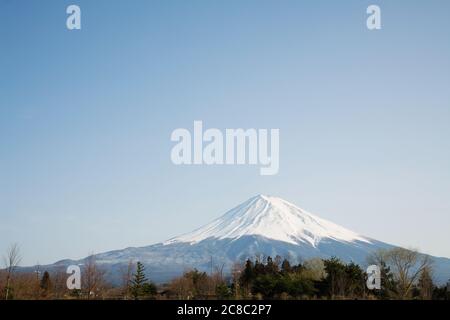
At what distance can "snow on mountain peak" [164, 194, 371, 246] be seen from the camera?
14350 cm

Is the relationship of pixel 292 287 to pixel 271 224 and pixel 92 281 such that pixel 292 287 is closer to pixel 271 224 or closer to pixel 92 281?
pixel 92 281

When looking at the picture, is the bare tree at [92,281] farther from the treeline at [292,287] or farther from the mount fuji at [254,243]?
the mount fuji at [254,243]

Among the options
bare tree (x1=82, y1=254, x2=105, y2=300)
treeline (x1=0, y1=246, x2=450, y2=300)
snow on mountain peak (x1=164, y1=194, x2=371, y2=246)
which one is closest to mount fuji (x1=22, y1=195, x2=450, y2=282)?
snow on mountain peak (x1=164, y1=194, x2=371, y2=246)

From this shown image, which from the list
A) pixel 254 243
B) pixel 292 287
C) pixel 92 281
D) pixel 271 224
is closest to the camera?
pixel 292 287

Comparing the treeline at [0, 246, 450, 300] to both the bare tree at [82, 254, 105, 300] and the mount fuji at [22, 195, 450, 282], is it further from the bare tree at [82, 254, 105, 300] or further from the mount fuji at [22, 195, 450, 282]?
the mount fuji at [22, 195, 450, 282]

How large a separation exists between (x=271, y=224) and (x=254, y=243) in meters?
10.2

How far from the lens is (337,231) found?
6491 inches

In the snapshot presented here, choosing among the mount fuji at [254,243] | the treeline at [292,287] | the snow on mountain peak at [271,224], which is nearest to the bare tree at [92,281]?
the treeline at [292,287]

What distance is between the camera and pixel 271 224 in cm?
14850

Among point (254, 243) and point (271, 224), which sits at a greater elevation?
point (271, 224)

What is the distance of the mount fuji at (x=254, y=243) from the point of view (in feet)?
452

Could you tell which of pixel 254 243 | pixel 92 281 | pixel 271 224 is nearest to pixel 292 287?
pixel 92 281

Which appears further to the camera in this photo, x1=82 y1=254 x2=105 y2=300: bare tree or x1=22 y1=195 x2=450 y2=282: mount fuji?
x1=22 y1=195 x2=450 y2=282: mount fuji
